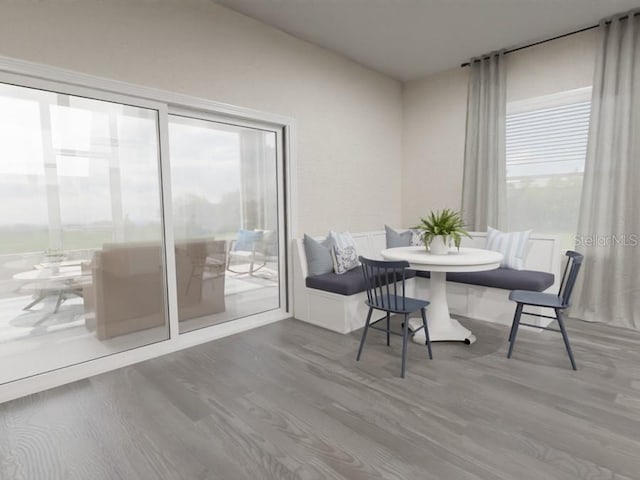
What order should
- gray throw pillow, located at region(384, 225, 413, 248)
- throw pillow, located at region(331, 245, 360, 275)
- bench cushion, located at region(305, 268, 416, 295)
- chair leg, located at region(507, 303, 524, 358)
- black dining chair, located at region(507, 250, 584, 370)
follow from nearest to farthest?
1. black dining chair, located at region(507, 250, 584, 370)
2. chair leg, located at region(507, 303, 524, 358)
3. bench cushion, located at region(305, 268, 416, 295)
4. throw pillow, located at region(331, 245, 360, 275)
5. gray throw pillow, located at region(384, 225, 413, 248)

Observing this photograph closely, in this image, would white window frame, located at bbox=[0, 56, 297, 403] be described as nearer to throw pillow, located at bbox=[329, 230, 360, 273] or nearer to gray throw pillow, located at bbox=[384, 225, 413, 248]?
throw pillow, located at bbox=[329, 230, 360, 273]

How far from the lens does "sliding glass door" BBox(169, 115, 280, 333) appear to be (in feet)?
10.3

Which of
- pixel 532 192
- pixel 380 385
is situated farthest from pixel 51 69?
pixel 532 192

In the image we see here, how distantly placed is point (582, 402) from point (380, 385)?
1189 mm

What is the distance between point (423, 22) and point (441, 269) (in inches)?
96.3

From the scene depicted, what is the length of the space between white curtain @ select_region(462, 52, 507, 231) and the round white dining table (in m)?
1.34

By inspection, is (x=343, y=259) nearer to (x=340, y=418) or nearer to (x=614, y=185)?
(x=340, y=418)

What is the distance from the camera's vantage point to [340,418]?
2.07 metres

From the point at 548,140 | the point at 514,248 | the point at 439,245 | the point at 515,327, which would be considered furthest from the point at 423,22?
the point at 515,327

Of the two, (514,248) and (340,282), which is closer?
(340,282)

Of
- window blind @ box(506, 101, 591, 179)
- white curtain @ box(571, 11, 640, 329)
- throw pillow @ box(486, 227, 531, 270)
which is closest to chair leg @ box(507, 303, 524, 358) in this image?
throw pillow @ box(486, 227, 531, 270)

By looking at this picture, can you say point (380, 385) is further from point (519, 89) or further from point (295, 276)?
point (519, 89)

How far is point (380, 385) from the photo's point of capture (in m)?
2.43

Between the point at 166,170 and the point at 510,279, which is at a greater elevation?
the point at 166,170
